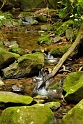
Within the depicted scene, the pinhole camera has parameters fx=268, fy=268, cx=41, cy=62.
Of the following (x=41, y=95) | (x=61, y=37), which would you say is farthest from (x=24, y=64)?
(x=61, y=37)

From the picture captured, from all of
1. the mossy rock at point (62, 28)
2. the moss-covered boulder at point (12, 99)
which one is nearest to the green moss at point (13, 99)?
the moss-covered boulder at point (12, 99)

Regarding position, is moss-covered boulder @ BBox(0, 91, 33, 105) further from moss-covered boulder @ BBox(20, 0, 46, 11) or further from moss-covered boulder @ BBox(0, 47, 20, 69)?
moss-covered boulder @ BBox(20, 0, 46, 11)

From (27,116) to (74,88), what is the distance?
1.98 metres

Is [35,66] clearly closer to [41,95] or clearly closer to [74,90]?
[41,95]

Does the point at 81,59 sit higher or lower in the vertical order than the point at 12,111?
lower

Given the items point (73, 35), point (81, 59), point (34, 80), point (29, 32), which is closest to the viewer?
point (34, 80)

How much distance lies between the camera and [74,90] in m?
6.30

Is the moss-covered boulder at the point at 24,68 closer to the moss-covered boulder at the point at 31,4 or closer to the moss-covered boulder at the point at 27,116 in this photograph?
the moss-covered boulder at the point at 27,116

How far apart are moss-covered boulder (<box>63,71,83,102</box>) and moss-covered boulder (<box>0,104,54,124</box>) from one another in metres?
1.48

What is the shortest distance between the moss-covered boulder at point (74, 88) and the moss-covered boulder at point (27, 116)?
1484 mm

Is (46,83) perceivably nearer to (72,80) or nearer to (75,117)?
(72,80)

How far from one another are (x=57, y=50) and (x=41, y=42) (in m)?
2.06

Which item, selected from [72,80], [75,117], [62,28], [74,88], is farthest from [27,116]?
[62,28]

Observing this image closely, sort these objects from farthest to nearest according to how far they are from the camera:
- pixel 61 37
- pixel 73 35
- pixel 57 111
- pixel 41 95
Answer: pixel 61 37 < pixel 73 35 < pixel 41 95 < pixel 57 111
